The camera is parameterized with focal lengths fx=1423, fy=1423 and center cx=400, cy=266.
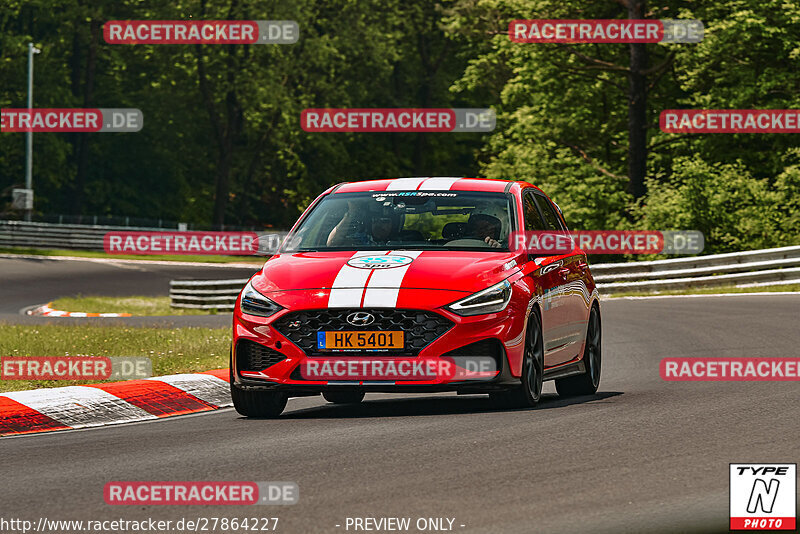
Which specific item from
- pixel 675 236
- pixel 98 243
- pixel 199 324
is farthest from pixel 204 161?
pixel 199 324

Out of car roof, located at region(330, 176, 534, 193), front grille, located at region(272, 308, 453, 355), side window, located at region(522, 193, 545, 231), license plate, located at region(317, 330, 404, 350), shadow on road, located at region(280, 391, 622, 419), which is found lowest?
shadow on road, located at region(280, 391, 622, 419)

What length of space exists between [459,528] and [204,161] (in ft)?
229

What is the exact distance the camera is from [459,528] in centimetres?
601

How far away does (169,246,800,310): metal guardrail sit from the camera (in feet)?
98.3

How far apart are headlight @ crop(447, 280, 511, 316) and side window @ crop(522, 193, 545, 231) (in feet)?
4.27

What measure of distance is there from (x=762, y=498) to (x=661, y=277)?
2496 centimetres

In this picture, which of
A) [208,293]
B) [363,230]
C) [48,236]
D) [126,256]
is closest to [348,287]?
[363,230]

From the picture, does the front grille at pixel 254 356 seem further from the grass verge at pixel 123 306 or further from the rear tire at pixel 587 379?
the grass verge at pixel 123 306

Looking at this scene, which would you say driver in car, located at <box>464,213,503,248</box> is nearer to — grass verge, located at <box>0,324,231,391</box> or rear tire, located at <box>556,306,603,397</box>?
rear tire, located at <box>556,306,603,397</box>

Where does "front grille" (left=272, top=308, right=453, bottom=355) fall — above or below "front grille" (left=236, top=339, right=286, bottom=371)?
above

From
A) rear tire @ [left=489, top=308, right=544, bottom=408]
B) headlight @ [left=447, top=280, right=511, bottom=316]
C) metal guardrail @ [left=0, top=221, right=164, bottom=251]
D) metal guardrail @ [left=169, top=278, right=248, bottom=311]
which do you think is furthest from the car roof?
metal guardrail @ [left=0, top=221, right=164, bottom=251]

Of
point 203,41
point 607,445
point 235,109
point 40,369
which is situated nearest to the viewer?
point 607,445

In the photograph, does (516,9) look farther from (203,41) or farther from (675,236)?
(203,41)

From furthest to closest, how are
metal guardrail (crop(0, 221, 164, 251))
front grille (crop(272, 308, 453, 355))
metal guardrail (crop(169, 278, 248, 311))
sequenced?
1. metal guardrail (crop(0, 221, 164, 251))
2. metal guardrail (crop(169, 278, 248, 311))
3. front grille (crop(272, 308, 453, 355))
